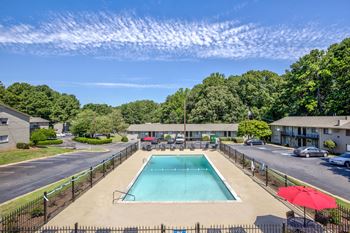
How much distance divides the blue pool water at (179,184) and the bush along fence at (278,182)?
300 centimetres

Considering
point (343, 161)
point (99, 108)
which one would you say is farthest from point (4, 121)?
point (99, 108)

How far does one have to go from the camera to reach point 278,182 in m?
17.7

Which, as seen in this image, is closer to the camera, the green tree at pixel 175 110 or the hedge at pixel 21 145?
the hedge at pixel 21 145

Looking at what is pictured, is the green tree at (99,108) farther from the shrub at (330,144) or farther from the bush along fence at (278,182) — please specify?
the shrub at (330,144)

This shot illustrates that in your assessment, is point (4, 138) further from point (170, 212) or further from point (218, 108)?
point (218, 108)

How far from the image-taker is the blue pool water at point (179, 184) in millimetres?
17328

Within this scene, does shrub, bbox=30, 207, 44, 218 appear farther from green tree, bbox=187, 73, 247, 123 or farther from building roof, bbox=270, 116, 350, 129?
green tree, bbox=187, 73, 247, 123

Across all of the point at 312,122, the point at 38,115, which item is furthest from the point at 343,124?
the point at 38,115

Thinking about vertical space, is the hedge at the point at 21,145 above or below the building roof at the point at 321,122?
below

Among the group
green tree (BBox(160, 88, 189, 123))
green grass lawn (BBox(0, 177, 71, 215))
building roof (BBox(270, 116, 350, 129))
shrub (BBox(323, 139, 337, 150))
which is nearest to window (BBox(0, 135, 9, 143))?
green grass lawn (BBox(0, 177, 71, 215))

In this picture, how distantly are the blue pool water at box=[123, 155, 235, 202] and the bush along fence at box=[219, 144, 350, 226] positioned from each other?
3004 mm

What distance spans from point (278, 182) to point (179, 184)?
7947mm

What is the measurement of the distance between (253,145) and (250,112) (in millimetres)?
24527

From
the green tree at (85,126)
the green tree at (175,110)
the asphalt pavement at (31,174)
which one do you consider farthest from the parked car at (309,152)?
the green tree at (175,110)
